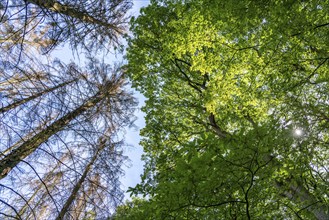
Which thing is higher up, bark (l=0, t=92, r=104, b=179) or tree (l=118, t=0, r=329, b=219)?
tree (l=118, t=0, r=329, b=219)

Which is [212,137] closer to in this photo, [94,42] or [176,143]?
[94,42]

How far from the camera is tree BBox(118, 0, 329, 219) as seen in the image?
Answer: 2.84 meters

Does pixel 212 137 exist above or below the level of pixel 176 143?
below

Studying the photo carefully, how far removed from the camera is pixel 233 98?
7191 mm

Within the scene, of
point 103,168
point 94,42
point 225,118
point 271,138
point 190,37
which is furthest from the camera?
point 225,118

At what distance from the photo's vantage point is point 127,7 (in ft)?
14.3

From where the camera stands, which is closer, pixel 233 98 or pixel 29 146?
pixel 29 146

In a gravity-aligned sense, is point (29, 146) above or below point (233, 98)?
below

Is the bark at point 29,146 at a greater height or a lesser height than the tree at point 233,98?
lesser

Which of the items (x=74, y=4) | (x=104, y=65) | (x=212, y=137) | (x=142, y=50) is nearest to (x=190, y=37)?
(x=142, y=50)

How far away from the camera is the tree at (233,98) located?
9.33ft

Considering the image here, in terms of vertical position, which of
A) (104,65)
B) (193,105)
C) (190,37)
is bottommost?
(104,65)

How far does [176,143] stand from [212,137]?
479cm

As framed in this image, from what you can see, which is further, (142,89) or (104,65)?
(142,89)
